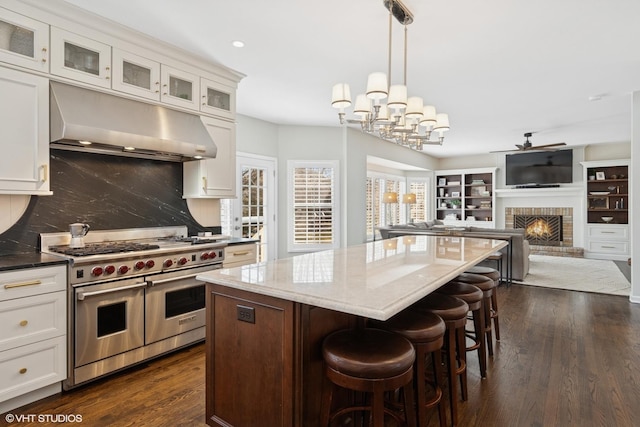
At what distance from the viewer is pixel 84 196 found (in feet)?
9.89

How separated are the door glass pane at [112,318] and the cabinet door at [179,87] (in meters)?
1.82

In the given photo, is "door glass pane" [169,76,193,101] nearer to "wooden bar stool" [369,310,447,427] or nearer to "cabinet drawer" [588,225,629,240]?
"wooden bar stool" [369,310,447,427]

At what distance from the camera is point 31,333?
221 cm

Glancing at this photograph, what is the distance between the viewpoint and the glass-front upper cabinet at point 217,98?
11.8ft

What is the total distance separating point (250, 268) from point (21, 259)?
1.62m

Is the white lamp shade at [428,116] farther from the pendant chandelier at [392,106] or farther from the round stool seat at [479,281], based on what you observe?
the round stool seat at [479,281]

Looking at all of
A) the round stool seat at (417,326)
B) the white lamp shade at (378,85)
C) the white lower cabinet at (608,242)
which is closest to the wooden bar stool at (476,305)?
the round stool seat at (417,326)

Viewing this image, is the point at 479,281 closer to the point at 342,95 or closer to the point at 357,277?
the point at 357,277

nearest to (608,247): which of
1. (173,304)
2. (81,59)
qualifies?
(173,304)

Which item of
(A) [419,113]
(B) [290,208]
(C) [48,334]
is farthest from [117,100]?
(B) [290,208]

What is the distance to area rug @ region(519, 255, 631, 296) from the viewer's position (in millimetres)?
5355

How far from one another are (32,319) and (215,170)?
2037mm

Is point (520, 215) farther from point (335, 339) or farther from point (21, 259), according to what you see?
point (21, 259)

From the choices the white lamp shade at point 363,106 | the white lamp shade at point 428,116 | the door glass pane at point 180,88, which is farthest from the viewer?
the door glass pane at point 180,88
